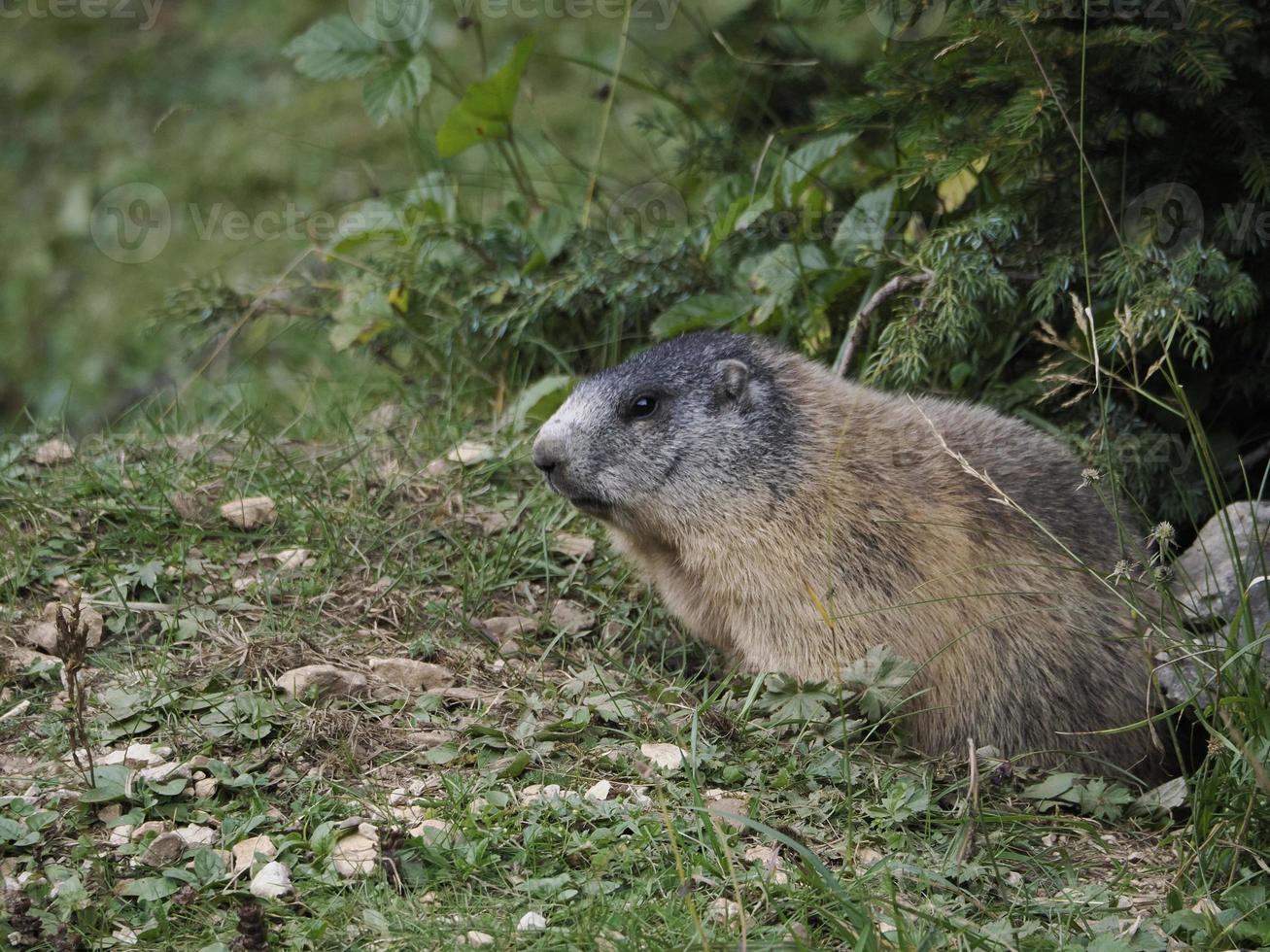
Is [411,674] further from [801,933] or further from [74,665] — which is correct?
[801,933]

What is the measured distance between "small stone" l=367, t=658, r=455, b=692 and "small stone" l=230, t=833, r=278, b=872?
931 mm

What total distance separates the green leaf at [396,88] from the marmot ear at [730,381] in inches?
87.3

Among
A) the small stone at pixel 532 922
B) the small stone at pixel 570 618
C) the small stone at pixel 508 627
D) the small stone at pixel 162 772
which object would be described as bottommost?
the small stone at pixel 570 618

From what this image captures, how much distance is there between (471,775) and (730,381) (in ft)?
6.24

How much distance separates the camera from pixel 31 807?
3.44 m

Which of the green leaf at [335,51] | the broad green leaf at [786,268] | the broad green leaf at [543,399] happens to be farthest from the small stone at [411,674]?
the green leaf at [335,51]

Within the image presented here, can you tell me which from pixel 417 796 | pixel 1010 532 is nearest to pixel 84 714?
pixel 417 796

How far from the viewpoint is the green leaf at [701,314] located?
228 inches

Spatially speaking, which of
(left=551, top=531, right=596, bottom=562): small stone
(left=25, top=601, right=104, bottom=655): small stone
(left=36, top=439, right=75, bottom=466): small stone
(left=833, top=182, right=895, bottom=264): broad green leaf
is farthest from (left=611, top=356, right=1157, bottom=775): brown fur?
(left=36, top=439, right=75, bottom=466): small stone

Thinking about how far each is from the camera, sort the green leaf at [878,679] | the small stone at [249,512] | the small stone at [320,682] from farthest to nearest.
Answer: the small stone at [249,512] → the green leaf at [878,679] → the small stone at [320,682]

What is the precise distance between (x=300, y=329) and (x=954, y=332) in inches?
155

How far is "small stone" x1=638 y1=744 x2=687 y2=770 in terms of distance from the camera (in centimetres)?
385

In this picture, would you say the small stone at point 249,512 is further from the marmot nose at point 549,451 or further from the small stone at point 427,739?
the small stone at point 427,739

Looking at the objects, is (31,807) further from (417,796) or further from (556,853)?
(556,853)
